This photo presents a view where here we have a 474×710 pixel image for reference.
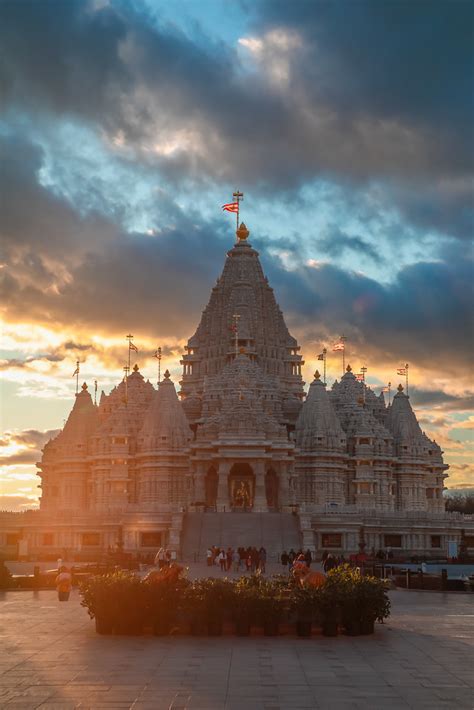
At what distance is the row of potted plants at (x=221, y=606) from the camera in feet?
90.6

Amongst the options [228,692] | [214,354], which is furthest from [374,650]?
[214,354]

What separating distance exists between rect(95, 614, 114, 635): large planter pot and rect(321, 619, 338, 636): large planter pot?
17.6 ft

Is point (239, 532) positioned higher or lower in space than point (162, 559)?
higher

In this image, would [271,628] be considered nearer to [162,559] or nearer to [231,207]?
[162,559]

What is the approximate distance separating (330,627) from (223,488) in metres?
62.7

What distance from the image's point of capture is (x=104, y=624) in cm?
2803

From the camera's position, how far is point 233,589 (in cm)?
2800

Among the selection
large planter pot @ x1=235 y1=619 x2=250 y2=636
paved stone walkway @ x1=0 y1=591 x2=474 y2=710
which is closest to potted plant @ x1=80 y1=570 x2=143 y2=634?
paved stone walkway @ x1=0 y1=591 x2=474 y2=710

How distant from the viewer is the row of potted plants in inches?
1087

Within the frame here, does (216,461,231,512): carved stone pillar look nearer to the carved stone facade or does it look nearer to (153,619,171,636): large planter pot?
the carved stone facade

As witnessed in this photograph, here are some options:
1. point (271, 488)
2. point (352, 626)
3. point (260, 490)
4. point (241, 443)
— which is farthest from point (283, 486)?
point (352, 626)

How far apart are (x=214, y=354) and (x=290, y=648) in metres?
86.2

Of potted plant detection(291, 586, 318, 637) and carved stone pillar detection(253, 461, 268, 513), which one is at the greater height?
carved stone pillar detection(253, 461, 268, 513)

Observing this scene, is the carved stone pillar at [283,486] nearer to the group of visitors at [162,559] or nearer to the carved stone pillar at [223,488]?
the carved stone pillar at [223,488]
